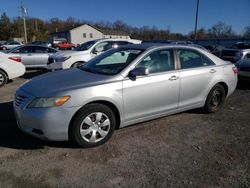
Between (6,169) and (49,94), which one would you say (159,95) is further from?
(6,169)

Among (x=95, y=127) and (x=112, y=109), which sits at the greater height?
(x=112, y=109)

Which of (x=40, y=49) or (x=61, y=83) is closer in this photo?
(x=61, y=83)

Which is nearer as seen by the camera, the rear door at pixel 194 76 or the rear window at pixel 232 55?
the rear door at pixel 194 76

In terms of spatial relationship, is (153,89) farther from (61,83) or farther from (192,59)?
(61,83)

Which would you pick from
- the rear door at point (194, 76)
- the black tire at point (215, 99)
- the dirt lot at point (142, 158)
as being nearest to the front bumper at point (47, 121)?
the dirt lot at point (142, 158)

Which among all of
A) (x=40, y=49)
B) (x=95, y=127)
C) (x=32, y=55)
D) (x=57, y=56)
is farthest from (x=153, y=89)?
(x=40, y=49)

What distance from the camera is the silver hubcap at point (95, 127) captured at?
3426 millimetres

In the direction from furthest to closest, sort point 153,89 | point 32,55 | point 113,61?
point 32,55 → point 113,61 → point 153,89

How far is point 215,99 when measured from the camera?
16.8 ft

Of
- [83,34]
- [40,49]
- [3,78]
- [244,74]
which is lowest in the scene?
[3,78]

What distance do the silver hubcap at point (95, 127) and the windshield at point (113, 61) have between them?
31.1 inches

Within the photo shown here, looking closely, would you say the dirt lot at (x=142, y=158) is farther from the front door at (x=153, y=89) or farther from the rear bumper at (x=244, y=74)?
the rear bumper at (x=244, y=74)

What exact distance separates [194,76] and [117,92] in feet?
5.84

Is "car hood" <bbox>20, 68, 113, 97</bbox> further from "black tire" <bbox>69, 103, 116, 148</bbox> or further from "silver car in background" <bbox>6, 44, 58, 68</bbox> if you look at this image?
"silver car in background" <bbox>6, 44, 58, 68</bbox>
